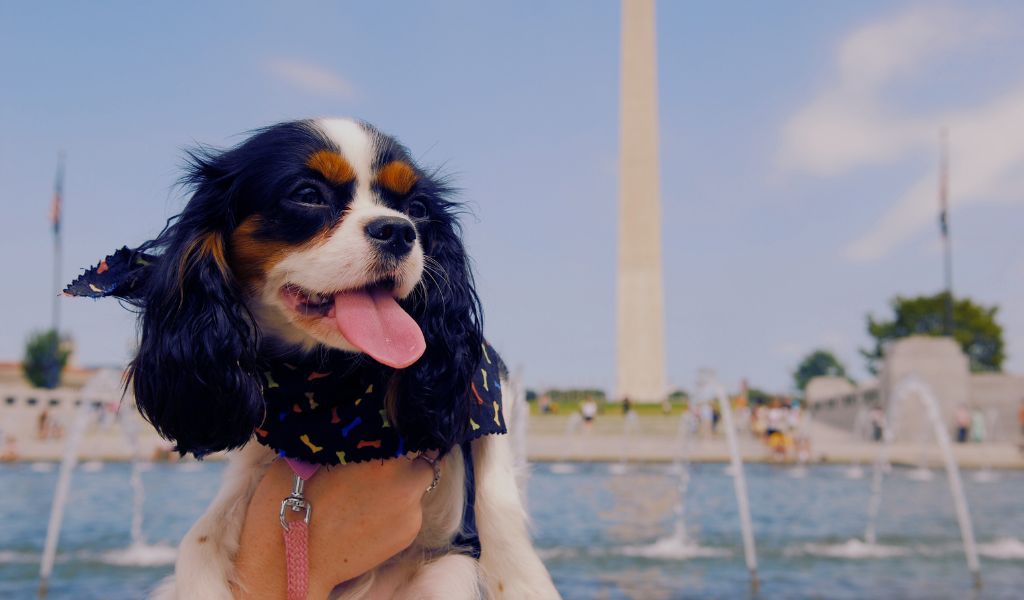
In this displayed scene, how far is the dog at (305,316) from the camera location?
2301 millimetres

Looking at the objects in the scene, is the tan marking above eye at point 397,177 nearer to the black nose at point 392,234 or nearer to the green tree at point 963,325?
the black nose at point 392,234

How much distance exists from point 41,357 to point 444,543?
2285 inches

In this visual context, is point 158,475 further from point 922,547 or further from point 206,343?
point 206,343

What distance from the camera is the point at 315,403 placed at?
2445 mm

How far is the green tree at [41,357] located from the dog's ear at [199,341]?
5363 centimetres

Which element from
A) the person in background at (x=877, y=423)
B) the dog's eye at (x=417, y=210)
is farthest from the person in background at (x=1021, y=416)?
the dog's eye at (x=417, y=210)

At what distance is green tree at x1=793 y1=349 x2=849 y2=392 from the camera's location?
83.8 metres

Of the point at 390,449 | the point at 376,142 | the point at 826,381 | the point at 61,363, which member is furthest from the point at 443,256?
the point at 61,363

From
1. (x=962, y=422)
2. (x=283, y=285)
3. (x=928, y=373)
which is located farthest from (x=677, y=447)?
(x=283, y=285)

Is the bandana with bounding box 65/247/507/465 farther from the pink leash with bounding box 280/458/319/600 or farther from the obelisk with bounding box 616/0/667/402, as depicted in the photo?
the obelisk with bounding box 616/0/667/402

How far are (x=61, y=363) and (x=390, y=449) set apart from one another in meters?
58.0

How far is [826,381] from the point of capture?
45.2 m

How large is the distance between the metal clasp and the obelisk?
40897mm

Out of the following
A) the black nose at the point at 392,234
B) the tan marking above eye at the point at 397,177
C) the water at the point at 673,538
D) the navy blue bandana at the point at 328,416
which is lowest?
the water at the point at 673,538
